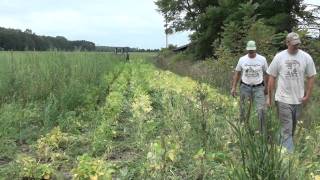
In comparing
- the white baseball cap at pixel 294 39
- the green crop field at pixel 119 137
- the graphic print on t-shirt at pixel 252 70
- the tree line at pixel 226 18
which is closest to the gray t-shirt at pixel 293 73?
A: the white baseball cap at pixel 294 39

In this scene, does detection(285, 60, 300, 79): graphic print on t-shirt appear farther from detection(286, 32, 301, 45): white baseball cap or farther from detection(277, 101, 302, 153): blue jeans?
detection(277, 101, 302, 153): blue jeans

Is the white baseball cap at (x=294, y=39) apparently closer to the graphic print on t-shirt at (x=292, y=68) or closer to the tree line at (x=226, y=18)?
the graphic print on t-shirt at (x=292, y=68)

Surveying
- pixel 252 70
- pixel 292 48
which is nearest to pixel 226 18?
pixel 252 70

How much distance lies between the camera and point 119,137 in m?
9.56

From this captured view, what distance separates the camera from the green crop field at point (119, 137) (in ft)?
15.0

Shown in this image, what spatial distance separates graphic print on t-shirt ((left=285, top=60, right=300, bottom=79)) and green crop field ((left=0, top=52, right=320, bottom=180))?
80 centimetres

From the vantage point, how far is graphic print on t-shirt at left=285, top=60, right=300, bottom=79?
847 centimetres

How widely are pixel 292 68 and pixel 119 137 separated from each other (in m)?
2.91

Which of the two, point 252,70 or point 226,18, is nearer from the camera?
point 252,70

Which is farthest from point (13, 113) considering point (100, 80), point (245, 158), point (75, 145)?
point (100, 80)

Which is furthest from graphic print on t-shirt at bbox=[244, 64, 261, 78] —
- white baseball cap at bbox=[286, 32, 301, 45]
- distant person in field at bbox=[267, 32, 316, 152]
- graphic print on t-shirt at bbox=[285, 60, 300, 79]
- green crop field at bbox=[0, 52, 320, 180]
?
white baseball cap at bbox=[286, 32, 301, 45]

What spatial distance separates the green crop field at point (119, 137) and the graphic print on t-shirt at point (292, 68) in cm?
80

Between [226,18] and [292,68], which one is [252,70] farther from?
[226,18]

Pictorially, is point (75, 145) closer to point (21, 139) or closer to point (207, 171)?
point (21, 139)
